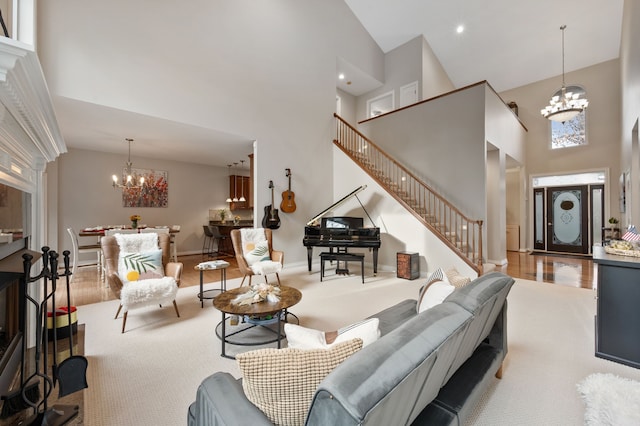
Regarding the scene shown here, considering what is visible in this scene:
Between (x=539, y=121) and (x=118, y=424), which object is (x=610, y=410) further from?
(x=539, y=121)

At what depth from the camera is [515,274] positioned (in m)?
5.50

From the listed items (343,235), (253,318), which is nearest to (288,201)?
(343,235)

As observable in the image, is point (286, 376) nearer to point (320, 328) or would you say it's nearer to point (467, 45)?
point (320, 328)

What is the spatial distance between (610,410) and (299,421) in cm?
206

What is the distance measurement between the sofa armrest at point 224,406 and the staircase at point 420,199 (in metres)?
4.90

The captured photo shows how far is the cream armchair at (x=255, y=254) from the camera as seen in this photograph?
4.23m

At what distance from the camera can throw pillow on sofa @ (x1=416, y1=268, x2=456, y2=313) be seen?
182cm

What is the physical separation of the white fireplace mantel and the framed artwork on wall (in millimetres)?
5239

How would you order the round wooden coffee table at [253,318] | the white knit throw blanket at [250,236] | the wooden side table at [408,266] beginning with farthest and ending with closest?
the wooden side table at [408,266], the white knit throw blanket at [250,236], the round wooden coffee table at [253,318]

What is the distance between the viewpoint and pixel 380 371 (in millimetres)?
745

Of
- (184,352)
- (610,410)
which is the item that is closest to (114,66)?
(184,352)

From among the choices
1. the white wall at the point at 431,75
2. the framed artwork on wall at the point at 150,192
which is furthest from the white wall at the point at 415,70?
the framed artwork on wall at the point at 150,192

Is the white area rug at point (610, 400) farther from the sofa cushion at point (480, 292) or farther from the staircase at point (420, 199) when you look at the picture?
the staircase at point (420, 199)

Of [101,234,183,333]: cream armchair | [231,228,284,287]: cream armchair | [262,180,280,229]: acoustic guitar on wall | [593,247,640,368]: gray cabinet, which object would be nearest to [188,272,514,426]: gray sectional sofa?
[593,247,640,368]: gray cabinet
